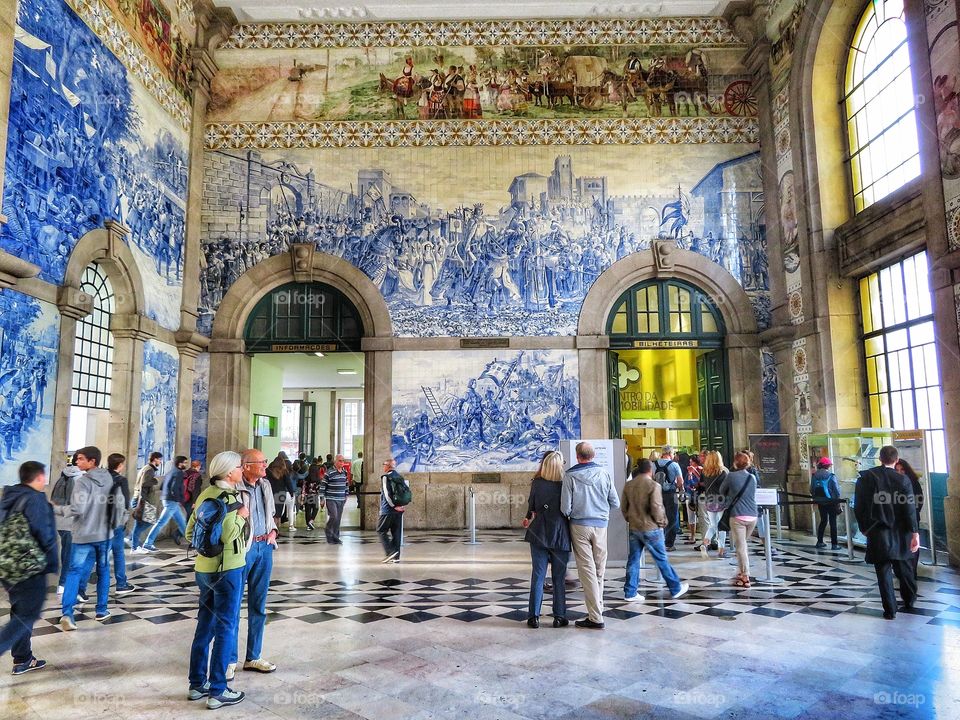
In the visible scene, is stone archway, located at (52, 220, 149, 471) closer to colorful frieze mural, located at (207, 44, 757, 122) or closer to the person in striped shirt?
the person in striped shirt

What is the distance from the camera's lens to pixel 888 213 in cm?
1068

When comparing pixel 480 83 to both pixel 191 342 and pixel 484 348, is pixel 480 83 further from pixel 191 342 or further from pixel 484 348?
pixel 191 342

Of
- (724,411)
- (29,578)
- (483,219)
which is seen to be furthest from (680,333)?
(29,578)

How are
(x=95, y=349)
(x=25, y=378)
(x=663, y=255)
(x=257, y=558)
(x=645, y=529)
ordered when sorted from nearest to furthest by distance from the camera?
(x=257, y=558) < (x=645, y=529) < (x=25, y=378) < (x=95, y=349) < (x=663, y=255)

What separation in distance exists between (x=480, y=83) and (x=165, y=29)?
244 inches

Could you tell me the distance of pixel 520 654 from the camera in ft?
16.8

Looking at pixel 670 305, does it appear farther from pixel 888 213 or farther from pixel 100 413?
pixel 100 413

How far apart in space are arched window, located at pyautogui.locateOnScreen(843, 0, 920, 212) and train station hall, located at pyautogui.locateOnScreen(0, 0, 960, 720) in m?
0.08

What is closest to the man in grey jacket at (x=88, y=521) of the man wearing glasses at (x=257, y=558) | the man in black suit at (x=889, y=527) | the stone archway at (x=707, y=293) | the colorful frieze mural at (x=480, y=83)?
the man wearing glasses at (x=257, y=558)

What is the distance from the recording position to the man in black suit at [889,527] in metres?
6.16

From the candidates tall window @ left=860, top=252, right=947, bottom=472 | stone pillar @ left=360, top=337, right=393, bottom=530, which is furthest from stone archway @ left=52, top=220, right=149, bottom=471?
tall window @ left=860, top=252, right=947, bottom=472

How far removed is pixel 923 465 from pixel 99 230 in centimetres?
1203

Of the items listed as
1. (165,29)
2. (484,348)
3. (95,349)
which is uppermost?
(165,29)

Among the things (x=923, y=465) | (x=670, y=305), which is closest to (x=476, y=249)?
(x=670, y=305)
